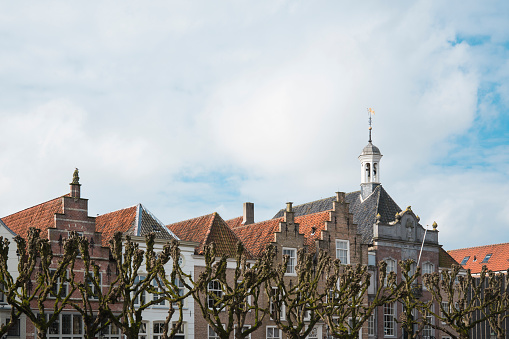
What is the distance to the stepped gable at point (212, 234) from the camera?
4178 cm

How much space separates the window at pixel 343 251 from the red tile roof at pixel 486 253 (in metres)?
23.9

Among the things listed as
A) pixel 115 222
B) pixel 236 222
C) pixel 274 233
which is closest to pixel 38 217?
pixel 115 222

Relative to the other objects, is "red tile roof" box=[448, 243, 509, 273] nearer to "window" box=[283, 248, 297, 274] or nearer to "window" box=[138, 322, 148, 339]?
"window" box=[283, 248, 297, 274]

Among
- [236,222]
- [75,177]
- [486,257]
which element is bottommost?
[486,257]

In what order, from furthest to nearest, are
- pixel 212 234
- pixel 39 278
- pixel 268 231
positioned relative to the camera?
pixel 268 231, pixel 212 234, pixel 39 278

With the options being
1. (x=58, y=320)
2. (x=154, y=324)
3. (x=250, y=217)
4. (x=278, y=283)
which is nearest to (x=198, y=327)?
(x=154, y=324)

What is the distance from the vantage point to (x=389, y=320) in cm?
4912

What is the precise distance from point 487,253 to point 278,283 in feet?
143

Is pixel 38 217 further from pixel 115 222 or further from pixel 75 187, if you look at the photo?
pixel 115 222

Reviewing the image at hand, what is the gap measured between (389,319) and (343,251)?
6.66 m

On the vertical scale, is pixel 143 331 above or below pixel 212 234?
below

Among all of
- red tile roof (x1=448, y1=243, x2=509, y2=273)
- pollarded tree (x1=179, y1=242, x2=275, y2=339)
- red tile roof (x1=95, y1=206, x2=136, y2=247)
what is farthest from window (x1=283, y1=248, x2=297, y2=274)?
red tile roof (x1=448, y1=243, x2=509, y2=273)

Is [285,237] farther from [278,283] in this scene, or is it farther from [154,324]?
[278,283]

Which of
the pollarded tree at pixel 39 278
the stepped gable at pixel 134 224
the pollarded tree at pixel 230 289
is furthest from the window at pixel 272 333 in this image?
the pollarded tree at pixel 39 278
